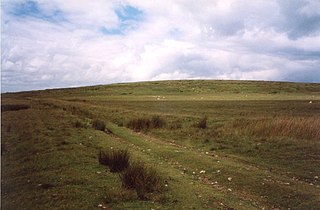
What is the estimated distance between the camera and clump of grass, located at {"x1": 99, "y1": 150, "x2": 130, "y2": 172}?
13211mm

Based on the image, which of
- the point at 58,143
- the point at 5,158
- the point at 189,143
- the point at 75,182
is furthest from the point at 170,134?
the point at 75,182

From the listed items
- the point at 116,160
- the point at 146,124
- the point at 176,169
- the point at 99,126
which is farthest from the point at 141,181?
the point at 146,124

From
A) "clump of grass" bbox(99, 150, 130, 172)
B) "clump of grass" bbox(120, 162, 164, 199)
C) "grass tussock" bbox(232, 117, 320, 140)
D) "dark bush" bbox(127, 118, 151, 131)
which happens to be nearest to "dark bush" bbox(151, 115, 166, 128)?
"dark bush" bbox(127, 118, 151, 131)

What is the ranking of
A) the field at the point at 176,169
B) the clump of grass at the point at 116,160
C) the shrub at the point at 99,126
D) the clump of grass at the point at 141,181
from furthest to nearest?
the shrub at the point at 99,126, the clump of grass at the point at 116,160, the clump of grass at the point at 141,181, the field at the point at 176,169

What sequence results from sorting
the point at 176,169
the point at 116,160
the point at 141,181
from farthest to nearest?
the point at 176,169
the point at 116,160
the point at 141,181

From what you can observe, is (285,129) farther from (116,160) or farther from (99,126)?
(99,126)

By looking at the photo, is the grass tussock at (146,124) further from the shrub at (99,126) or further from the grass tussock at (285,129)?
the grass tussock at (285,129)

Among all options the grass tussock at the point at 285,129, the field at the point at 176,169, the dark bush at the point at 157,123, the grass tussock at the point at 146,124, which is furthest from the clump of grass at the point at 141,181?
the dark bush at the point at 157,123

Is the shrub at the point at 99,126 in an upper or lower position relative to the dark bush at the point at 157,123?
upper

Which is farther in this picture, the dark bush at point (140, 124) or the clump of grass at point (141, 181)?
the dark bush at point (140, 124)

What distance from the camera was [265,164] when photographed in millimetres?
16672

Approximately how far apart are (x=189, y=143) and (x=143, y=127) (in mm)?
7311

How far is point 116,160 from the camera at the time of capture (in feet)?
44.5

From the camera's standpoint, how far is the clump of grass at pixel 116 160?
13211 millimetres
